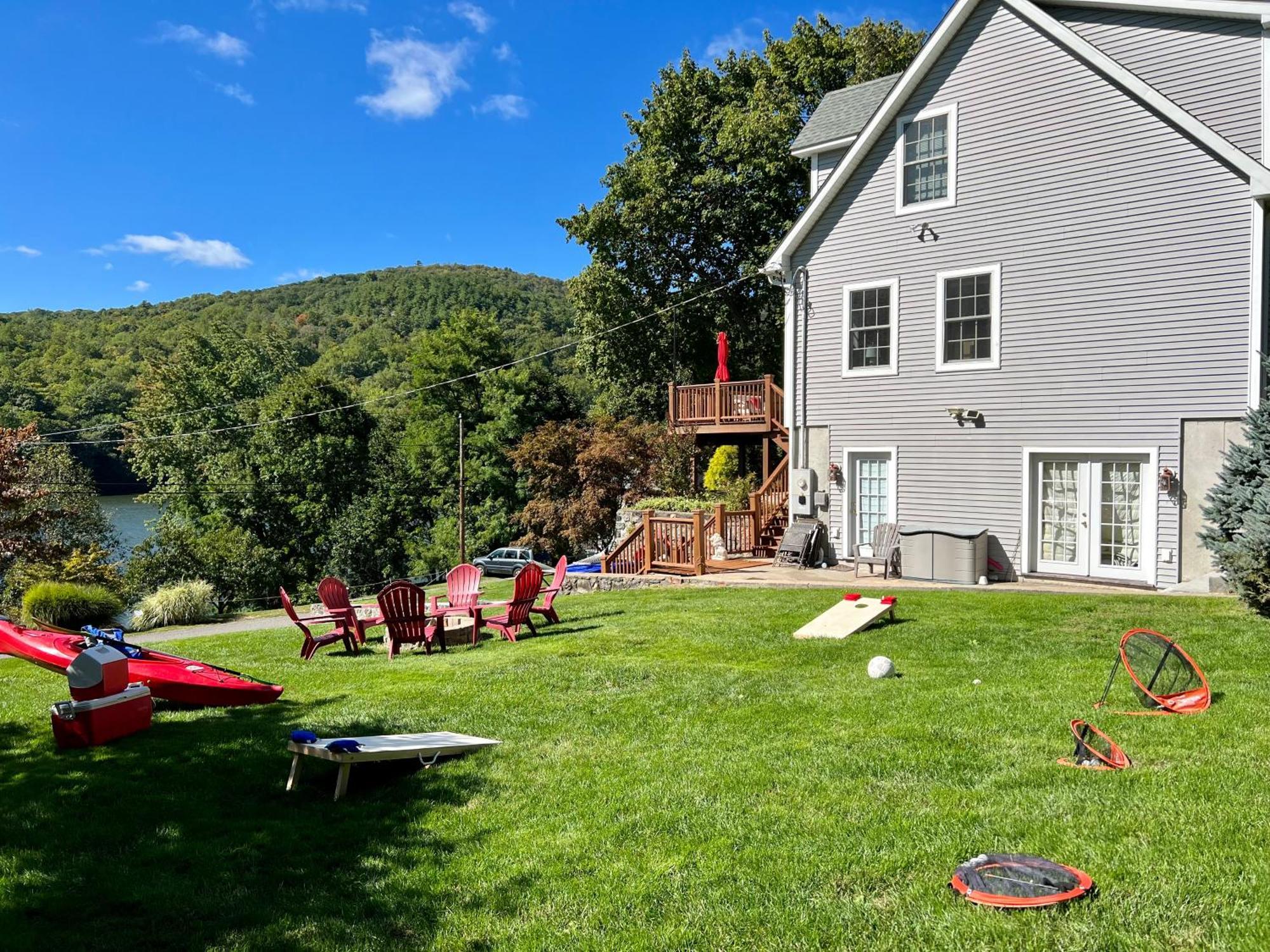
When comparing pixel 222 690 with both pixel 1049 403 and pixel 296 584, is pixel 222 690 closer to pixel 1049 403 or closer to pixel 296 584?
pixel 1049 403

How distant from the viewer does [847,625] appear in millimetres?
10203

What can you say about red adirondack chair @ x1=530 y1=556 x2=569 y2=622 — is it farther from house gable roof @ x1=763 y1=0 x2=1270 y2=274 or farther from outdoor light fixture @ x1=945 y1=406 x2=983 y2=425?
house gable roof @ x1=763 y1=0 x2=1270 y2=274

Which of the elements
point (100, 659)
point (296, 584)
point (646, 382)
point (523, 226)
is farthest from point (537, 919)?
point (523, 226)

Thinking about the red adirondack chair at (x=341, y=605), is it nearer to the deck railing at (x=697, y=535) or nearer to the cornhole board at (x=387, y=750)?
the cornhole board at (x=387, y=750)

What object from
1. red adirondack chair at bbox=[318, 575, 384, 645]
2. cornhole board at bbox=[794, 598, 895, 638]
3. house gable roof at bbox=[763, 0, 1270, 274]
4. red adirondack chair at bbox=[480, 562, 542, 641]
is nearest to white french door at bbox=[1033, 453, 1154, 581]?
house gable roof at bbox=[763, 0, 1270, 274]

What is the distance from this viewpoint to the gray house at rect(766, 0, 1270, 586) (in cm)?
1305

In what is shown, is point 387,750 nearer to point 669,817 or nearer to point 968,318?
point 669,817

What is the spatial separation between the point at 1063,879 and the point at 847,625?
21.0ft

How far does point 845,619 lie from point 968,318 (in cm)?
749

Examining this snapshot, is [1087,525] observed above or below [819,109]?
below

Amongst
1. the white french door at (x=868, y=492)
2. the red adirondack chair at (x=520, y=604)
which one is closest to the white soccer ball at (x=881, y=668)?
the red adirondack chair at (x=520, y=604)

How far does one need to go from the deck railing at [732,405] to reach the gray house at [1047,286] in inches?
142

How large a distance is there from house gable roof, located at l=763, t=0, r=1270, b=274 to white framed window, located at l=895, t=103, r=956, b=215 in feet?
1.53

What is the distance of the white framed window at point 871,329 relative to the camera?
1622 cm
